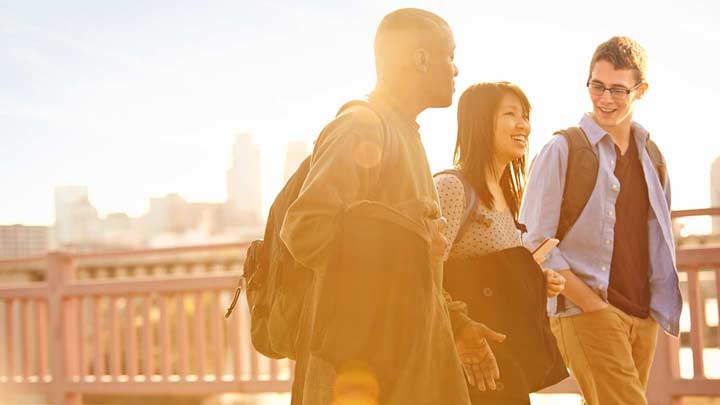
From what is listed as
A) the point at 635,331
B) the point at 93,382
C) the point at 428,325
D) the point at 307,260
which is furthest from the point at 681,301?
the point at 93,382

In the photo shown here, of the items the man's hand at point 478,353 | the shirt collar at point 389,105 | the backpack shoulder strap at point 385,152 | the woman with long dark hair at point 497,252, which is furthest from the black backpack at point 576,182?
the backpack shoulder strap at point 385,152

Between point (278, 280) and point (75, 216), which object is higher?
point (278, 280)

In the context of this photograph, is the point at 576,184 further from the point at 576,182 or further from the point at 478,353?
the point at 478,353

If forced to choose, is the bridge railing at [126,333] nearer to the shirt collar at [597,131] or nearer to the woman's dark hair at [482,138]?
the shirt collar at [597,131]

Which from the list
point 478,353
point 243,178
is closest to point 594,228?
point 478,353

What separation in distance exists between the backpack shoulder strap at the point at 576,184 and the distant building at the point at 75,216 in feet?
366

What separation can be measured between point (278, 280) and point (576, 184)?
66.7 inches

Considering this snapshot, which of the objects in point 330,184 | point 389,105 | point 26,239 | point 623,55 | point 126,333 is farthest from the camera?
point 26,239

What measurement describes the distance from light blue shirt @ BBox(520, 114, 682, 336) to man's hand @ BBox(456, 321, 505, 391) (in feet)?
3.53

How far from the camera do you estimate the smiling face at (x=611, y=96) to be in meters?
3.38

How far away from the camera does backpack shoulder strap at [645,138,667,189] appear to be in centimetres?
360

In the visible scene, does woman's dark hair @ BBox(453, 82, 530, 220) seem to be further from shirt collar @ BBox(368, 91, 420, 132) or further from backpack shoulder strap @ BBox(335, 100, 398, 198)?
backpack shoulder strap @ BBox(335, 100, 398, 198)

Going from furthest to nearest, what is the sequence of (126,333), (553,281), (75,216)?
(75,216) → (126,333) → (553,281)

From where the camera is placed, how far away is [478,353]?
2.18 metres
